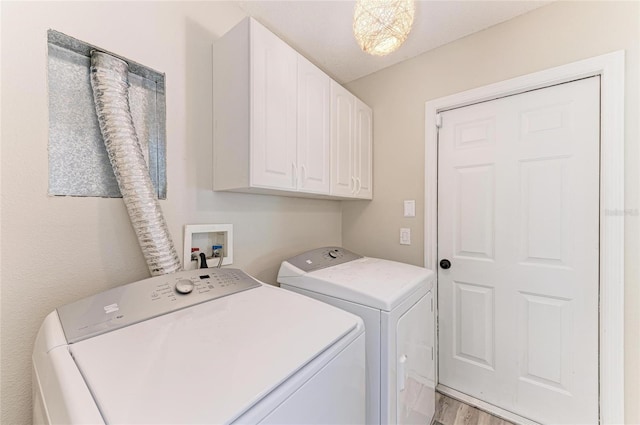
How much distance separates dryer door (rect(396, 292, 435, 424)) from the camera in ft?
3.66

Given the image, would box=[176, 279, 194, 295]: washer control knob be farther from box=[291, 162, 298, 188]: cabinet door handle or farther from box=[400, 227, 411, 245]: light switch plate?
box=[400, 227, 411, 245]: light switch plate

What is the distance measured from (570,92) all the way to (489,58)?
486 millimetres

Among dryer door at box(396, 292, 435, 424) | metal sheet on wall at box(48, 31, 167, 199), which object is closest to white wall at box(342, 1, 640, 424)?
dryer door at box(396, 292, 435, 424)

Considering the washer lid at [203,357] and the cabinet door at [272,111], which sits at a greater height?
the cabinet door at [272,111]

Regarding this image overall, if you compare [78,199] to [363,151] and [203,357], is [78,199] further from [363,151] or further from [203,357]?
[363,151]

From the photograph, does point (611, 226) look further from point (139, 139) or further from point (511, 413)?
point (139, 139)

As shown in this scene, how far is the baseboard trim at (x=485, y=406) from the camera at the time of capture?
151 cm

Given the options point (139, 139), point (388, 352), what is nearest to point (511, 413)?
point (388, 352)

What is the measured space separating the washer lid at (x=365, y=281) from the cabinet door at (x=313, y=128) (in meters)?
0.49

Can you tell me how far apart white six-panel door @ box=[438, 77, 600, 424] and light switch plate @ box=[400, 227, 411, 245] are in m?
0.21

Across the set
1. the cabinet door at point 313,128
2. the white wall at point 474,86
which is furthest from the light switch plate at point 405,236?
the cabinet door at point 313,128

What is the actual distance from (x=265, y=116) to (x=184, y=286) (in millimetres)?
827

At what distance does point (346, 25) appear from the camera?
1.56m

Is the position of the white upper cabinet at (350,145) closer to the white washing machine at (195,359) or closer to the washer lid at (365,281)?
the washer lid at (365,281)
